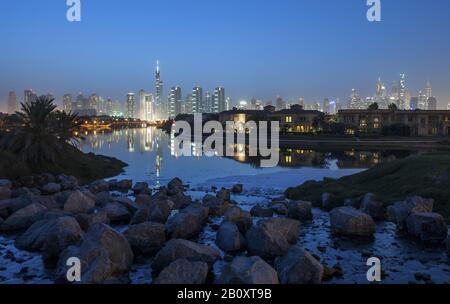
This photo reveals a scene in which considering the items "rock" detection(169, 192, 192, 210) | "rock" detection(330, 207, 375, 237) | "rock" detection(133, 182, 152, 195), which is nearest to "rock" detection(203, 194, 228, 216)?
"rock" detection(169, 192, 192, 210)

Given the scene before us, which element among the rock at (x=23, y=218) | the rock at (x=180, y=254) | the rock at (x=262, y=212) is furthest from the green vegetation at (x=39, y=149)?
the rock at (x=180, y=254)

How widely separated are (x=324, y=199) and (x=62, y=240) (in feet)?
54.1

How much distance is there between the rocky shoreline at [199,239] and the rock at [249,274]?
0.03 m

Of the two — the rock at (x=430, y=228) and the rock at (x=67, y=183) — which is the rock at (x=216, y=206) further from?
the rock at (x=67, y=183)

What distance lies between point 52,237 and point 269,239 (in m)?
8.44

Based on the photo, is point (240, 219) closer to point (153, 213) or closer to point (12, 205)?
point (153, 213)

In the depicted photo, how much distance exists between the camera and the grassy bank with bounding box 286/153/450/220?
2595cm

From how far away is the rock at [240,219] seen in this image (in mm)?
19984

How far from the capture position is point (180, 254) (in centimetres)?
1509

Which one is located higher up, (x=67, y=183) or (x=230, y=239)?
(x=67, y=183)

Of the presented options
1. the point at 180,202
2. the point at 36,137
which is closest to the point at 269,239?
the point at 180,202
